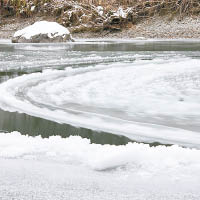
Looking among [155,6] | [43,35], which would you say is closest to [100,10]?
[155,6]

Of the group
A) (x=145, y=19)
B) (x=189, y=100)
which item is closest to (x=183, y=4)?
(x=145, y=19)

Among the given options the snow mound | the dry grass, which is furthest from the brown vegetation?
the snow mound

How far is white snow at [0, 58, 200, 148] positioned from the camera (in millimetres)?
2758

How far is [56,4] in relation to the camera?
24375mm

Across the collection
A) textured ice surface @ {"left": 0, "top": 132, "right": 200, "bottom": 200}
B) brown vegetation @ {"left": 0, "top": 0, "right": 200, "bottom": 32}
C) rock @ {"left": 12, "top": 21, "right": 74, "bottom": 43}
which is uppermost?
brown vegetation @ {"left": 0, "top": 0, "right": 200, "bottom": 32}

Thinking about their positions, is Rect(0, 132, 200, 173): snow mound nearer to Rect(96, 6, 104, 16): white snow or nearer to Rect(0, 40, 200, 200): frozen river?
Rect(0, 40, 200, 200): frozen river

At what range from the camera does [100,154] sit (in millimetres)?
1963

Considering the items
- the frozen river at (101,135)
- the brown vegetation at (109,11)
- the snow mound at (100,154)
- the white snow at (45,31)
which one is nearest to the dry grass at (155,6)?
the brown vegetation at (109,11)

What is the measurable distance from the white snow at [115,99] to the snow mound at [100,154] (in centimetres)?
40

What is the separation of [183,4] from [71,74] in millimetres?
16358

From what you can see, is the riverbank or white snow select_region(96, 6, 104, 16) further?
white snow select_region(96, 6, 104, 16)

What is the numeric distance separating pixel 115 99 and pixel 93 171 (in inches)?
78.4

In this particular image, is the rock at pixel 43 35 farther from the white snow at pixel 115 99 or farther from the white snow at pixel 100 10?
the white snow at pixel 115 99

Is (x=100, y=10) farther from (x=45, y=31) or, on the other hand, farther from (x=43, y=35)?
(x=43, y=35)
